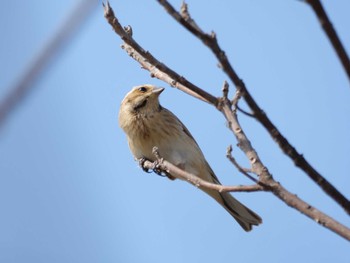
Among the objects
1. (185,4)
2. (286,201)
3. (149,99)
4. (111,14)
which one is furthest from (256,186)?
A: (149,99)

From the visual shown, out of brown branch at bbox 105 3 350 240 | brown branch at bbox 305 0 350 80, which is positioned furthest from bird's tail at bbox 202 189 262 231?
brown branch at bbox 305 0 350 80

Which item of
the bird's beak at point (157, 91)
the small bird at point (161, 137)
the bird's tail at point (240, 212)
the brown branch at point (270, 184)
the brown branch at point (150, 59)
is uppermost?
the bird's beak at point (157, 91)

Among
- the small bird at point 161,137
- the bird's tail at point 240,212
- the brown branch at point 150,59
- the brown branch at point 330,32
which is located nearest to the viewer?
the brown branch at point 330,32

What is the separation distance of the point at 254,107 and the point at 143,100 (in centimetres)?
461

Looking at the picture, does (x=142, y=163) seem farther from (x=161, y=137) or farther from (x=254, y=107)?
(x=254, y=107)

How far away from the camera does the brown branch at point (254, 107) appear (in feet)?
6.78

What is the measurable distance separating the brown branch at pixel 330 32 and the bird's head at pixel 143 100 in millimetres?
4929

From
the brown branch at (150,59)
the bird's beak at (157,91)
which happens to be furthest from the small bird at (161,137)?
the brown branch at (150,59)

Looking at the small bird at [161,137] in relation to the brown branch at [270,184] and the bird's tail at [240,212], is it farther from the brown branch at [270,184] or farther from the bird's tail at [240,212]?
the brown branch at [270,184]

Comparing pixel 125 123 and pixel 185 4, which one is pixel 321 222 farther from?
pixel 125 123

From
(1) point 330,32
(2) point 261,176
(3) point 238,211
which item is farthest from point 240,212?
(1) point 330,32

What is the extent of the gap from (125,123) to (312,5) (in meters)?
4.97

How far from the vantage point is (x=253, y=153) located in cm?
250

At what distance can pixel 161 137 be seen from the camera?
20.8ft
